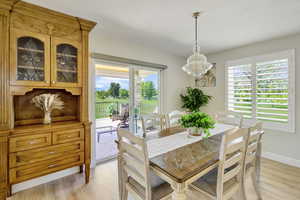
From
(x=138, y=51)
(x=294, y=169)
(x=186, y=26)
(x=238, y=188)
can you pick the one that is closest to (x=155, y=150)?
(x=238, y=188)

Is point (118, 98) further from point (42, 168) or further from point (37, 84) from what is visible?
point (42, 168)

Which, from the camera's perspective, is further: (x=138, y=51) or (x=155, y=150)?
(x=138, y=51)

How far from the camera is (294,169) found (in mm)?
2506

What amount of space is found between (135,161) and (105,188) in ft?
4.06

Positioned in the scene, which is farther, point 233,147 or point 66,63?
point 66,63

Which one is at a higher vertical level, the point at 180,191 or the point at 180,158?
the point at 180,158

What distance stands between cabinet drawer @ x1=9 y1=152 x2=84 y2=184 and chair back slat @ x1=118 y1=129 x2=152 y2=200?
0.97m

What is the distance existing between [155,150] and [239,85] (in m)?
2.86

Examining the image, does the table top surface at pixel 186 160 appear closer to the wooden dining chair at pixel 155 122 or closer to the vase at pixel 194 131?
the vase at pixel 194 131

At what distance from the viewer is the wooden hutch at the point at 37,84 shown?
165 centimetres

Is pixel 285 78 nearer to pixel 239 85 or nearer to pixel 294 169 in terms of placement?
pixel 239 85

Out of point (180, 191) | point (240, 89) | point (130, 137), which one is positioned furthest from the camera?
point (240, 89)

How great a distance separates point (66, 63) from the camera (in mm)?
2113

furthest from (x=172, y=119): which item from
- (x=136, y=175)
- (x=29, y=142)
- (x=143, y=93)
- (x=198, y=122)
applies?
(x=29, y=142)
